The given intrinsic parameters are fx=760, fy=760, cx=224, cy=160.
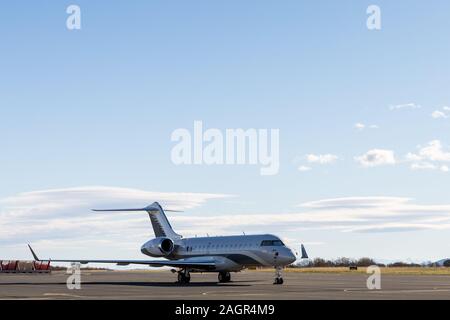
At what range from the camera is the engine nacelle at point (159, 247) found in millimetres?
63969

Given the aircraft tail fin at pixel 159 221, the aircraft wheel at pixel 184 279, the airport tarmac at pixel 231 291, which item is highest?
the aircraft tail fin at pixel 159 221

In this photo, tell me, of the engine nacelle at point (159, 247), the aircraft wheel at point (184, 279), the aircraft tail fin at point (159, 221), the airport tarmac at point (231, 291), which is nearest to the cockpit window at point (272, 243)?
the airport tarmac at point (231, 291)

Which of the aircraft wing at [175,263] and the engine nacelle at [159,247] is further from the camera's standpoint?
the engine nacelle at [159,247]

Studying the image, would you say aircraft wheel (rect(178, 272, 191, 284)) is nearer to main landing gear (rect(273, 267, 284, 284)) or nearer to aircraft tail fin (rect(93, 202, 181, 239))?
main landing gear (rect(273, 267, 284, 284))

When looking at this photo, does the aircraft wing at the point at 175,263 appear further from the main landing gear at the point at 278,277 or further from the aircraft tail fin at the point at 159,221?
the aircraft tail fin at the point at 159,221

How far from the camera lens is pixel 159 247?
6394cm

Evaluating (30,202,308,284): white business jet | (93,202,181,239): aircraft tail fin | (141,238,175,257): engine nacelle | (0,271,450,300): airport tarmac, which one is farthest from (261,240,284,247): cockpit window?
(93,202,181,239): aircraft tail fin

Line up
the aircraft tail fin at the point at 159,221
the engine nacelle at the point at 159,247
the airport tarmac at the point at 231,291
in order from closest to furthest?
1. the airport tarmac at the point at 231,291
2. the engine nacelle at the point at 159,247
3. the aircraft tail fin at the point at 159,221

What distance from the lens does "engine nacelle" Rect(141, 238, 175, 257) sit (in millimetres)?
63969

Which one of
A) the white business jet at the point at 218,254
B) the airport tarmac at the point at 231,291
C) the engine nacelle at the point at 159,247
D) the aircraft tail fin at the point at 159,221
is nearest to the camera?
the airport tarmac at the point at 231,291

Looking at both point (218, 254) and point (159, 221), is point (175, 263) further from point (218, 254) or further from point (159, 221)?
point (159, 221)

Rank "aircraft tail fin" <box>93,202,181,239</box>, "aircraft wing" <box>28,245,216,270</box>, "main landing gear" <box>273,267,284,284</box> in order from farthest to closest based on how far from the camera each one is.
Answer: "aircraft tail fin" <box>93,202,181,239</box>
"aircraft wing" <box>28,245,216,270</box>
"main landing gear" <box>273,267,284,284</box>

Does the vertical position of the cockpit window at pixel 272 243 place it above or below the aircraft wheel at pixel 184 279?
above

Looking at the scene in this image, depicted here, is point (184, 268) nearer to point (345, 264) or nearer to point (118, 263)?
point (118, 263)
